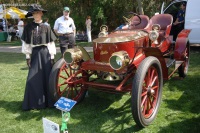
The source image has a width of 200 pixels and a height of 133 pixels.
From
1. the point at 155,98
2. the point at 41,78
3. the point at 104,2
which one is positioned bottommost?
the point at 155,98

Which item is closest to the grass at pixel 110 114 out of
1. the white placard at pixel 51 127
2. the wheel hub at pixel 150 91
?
the wheel hub at pixel 150 91

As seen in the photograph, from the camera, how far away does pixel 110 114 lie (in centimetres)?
384

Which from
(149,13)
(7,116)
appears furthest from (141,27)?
(149,13)

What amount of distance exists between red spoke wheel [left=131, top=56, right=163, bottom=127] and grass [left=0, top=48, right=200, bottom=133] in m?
0.19

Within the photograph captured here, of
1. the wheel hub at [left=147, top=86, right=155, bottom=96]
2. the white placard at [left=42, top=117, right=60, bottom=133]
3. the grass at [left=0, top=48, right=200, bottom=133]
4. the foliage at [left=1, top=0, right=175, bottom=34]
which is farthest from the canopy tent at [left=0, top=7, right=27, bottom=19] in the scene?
the white placard at [left=42, top=117, right=60, bottom=133]

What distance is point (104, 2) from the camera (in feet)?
53.0

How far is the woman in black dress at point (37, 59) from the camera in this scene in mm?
3972

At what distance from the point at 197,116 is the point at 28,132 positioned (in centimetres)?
250

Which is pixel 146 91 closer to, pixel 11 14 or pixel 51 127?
pixel 51 127

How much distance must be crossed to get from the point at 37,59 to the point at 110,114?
59.0 inches

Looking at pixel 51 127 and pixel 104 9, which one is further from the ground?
pixel 104 9

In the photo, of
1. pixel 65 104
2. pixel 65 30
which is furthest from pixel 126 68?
pixel 65 30

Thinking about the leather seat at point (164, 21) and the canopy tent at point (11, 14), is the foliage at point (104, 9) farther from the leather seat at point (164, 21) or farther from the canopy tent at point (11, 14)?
the leather seat at point (164, 21)

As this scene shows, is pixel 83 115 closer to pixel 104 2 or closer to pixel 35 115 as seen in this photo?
pixel 35 115
